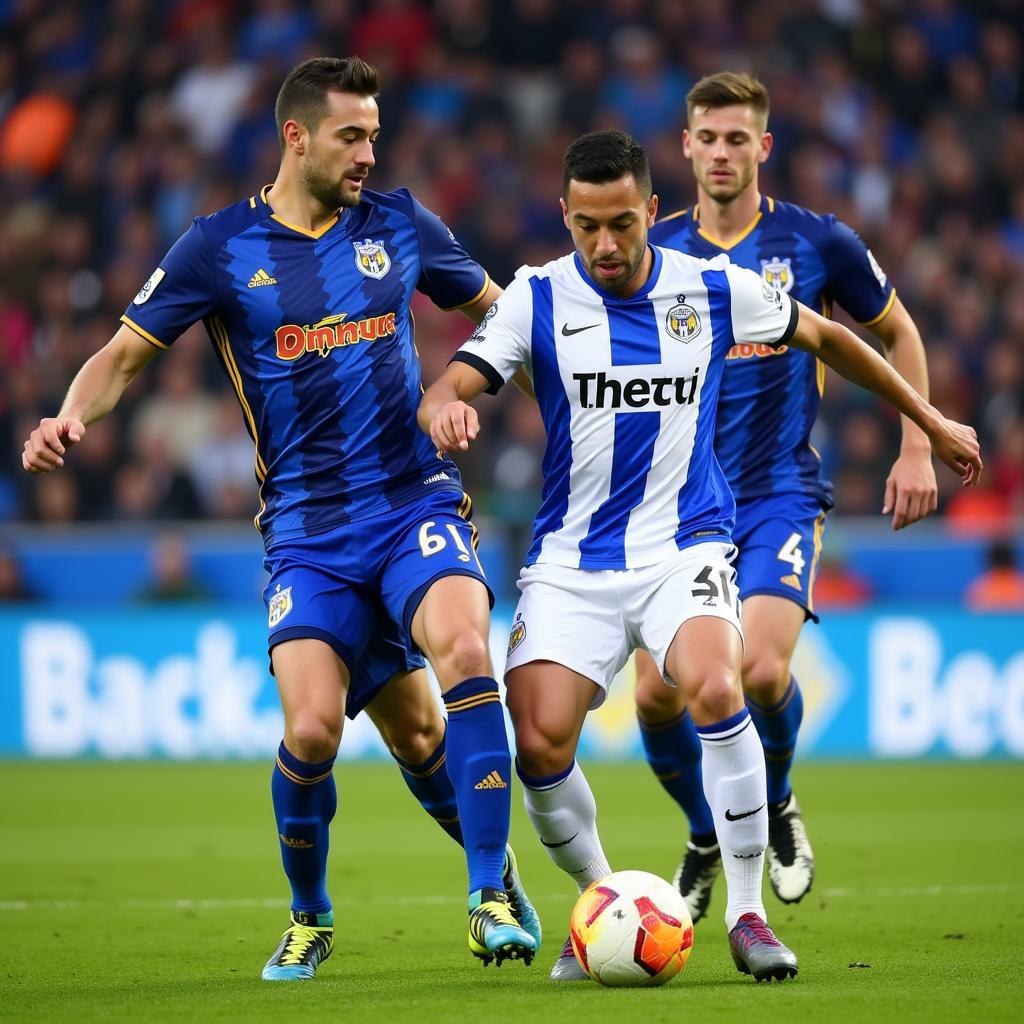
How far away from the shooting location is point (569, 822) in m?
5.80

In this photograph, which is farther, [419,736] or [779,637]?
[779,637]

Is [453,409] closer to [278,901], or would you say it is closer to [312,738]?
[312,738]

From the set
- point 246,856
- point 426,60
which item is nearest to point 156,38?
point 426,60

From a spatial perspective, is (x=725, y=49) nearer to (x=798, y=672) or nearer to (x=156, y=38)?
(x=156, y=38)

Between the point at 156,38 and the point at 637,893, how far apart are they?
15.1 meters

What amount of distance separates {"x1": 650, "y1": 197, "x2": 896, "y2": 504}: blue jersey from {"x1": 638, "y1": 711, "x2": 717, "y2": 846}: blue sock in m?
0.94

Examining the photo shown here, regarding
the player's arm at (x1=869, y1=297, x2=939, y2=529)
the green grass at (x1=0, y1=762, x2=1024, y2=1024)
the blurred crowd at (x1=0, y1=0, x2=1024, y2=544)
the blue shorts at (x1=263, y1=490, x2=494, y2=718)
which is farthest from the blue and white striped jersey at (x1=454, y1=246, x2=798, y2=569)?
the blurred crowd at (x1=0, y1=0, x2=1024, y2=544)

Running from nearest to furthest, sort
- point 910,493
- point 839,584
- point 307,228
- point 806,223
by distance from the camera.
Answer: point 307,228 → point 910,493 → point 806,223 → point 839,584

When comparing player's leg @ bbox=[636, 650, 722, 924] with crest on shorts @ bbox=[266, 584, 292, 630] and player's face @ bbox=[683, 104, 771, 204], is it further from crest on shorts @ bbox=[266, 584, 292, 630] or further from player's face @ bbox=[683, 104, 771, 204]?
player's face @ bbox=[683, 104, 771, 204]

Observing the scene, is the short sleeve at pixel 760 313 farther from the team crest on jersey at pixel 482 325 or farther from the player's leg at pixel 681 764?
the player's leg at pixel 681 764

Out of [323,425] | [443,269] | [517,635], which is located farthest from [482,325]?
[517,635]

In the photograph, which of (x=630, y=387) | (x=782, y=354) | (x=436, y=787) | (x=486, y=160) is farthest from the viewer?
(x=486, y=160)

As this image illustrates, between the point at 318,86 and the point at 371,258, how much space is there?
1.91 ft

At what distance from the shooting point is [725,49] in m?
17.8
